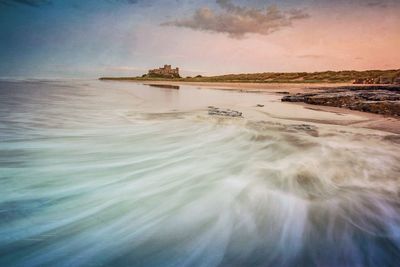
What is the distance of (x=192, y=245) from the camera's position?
1.70 metres

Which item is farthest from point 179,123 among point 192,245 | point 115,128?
point 192,245

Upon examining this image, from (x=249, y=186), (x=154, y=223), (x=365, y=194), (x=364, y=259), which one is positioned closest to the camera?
(x=364, y=259)

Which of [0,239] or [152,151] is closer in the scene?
[0,239]

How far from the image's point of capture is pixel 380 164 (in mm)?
3332

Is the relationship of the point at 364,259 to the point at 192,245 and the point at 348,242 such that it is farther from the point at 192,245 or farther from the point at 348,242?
the point at 192,245

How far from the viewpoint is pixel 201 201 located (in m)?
2.39

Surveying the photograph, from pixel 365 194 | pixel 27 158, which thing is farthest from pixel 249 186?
pixel 27 158

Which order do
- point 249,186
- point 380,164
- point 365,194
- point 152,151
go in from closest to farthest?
1. point 365,194
2. point 249,186
3. point 380,164
4. point 152,151

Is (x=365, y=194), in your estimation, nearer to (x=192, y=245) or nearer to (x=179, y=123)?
(x=192, y=245)

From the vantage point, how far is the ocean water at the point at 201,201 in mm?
1625

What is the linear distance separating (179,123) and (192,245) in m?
4.56

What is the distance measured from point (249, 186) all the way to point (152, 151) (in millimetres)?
1853

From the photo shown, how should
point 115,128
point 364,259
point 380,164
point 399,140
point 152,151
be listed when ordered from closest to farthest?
point 364,259 < point 380,164 < point 152,151 < point 399,140 < point 115,128

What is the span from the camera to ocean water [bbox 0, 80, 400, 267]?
162 centimetres
